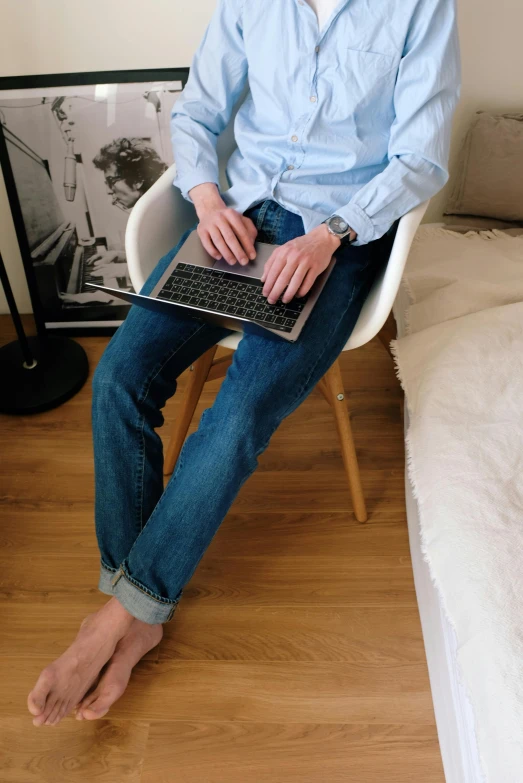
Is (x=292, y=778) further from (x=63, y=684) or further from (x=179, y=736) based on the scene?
(x=63, y=684)

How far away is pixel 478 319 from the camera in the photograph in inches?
54.7

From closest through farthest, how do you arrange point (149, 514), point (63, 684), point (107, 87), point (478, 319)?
point (63, 684) < point (149, 514) < point (478, 319) < point (107, 87)

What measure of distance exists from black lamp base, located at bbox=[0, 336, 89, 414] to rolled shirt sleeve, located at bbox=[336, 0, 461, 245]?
93 centimetres

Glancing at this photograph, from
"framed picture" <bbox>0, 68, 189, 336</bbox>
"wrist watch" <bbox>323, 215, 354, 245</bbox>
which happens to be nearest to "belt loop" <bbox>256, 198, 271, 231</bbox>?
"wrist watch" <bbox>323, 215, 354, 245</bbox>

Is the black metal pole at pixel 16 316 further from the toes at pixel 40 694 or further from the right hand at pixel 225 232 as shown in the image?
the toes at pixel 40 694

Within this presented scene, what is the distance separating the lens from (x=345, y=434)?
138cm

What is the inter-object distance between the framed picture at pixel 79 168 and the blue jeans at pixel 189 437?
61 centimetres

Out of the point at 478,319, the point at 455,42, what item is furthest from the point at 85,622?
the point at 455,42

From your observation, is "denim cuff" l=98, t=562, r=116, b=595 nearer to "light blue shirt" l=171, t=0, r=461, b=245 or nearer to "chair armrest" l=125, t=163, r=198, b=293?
"chair armrest" l=125, t=163, r=198, b=293

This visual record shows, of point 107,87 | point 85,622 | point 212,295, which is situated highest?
point 107,87

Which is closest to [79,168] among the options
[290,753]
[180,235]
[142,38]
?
[142,38]

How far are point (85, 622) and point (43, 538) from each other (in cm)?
34

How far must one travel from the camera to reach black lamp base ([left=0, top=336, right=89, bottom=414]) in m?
1.70

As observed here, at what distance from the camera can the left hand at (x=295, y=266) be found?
3.60 ft
